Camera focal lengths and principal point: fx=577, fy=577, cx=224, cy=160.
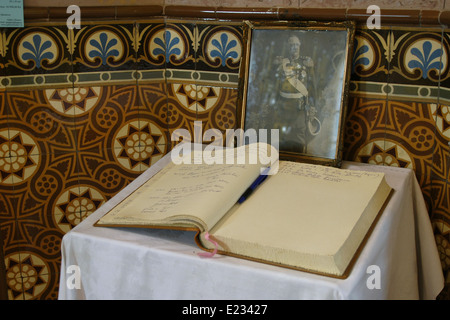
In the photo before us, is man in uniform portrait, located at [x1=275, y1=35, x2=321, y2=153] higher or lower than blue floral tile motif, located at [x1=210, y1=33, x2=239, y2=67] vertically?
lower

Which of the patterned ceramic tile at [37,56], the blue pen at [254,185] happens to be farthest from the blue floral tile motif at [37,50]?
the blue pen at [254,185]

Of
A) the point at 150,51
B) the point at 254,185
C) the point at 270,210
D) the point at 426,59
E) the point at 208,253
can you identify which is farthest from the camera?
the point at 150,51

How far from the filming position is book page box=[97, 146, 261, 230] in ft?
3.48

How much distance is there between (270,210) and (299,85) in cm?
44

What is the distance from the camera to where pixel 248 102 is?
5.00ft

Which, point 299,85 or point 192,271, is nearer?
point 192,271

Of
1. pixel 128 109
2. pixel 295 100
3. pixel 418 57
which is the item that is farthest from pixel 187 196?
pixel 418 57

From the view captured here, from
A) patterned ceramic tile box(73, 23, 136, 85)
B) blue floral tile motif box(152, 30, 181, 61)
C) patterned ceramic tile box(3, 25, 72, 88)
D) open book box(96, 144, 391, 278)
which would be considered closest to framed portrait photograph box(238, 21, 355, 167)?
open book box(96, 144, 391, 278)

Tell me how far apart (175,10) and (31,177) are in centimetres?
61

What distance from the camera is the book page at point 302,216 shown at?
3.29 feet

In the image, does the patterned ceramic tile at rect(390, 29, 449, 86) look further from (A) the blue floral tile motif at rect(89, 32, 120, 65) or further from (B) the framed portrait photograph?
(A) the blue floral tile motif at rect(89, 32, 120, 65)

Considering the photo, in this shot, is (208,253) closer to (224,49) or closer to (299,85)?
(299,85)

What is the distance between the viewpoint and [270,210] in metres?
1.15

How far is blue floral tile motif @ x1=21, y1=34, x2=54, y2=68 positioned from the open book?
0.47 metres
